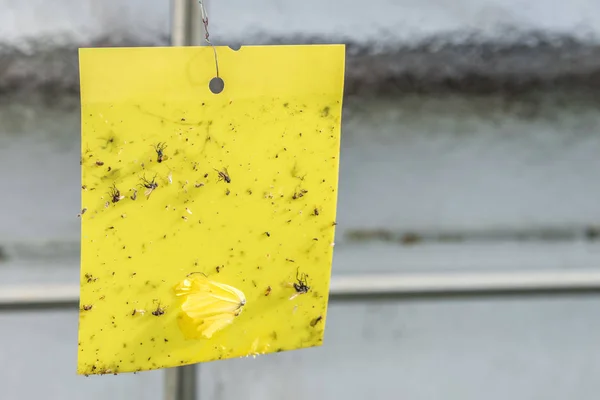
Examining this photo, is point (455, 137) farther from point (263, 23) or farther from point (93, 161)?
point (93, 161)

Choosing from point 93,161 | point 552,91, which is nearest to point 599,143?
point 552,91

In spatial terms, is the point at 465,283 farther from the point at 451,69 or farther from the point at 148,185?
the point at 148,185

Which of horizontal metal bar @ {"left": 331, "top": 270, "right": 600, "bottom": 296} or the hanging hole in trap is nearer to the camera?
the hanging hole in trap

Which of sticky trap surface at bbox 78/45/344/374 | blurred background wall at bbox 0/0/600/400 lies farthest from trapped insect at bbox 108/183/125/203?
blurred background wall at bbox 0/0/600/400

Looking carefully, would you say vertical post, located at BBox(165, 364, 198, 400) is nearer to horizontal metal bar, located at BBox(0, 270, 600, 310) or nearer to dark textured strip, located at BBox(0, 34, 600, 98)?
horizontal metal bar, located at BBox(0, 270, 600, 310)

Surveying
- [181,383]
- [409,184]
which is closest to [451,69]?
[409,184]

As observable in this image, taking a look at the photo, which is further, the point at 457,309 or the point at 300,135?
the point at 457,309

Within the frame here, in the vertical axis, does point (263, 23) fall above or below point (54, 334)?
above
